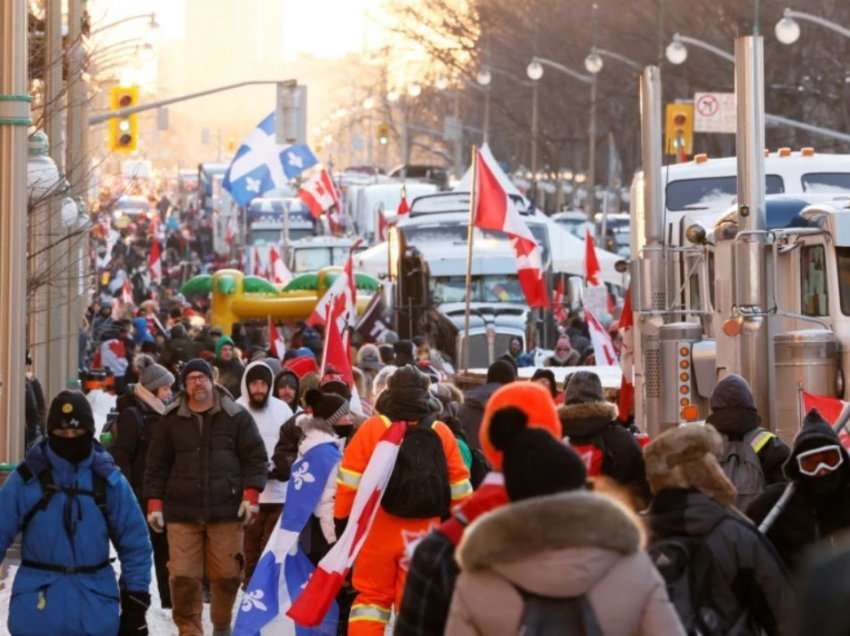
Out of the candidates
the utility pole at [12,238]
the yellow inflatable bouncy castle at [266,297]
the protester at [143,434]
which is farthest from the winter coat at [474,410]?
the yellow inflatable bouncy castle at [266,297]

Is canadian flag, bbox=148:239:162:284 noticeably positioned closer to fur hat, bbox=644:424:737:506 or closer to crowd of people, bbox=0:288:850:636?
crowd of people, bbox=0:288:850:636

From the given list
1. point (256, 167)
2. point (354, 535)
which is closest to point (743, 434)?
point (354, 535)

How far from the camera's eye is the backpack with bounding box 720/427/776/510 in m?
10.1

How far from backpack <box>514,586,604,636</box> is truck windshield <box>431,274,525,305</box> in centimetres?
3140

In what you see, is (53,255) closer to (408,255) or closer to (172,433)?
(408,255)

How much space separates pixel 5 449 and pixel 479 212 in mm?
11687

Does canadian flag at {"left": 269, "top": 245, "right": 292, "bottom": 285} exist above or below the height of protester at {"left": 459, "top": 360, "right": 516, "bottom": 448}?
above

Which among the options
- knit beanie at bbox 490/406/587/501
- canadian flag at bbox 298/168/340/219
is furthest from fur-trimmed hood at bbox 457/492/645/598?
canadian flag at bbox 298/168/340/219

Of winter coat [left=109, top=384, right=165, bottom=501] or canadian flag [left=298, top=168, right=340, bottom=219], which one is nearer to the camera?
winter coat [left=109, top=384, right=165, bottom=501]

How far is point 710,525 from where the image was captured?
7.35 m

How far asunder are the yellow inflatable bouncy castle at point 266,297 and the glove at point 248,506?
23.3 meters

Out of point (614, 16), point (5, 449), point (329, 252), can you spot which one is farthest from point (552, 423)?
point (614, 16)

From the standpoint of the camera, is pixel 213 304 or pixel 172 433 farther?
pixel 213 304

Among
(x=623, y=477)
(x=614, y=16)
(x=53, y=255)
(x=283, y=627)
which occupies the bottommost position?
(x=283, y=627)
